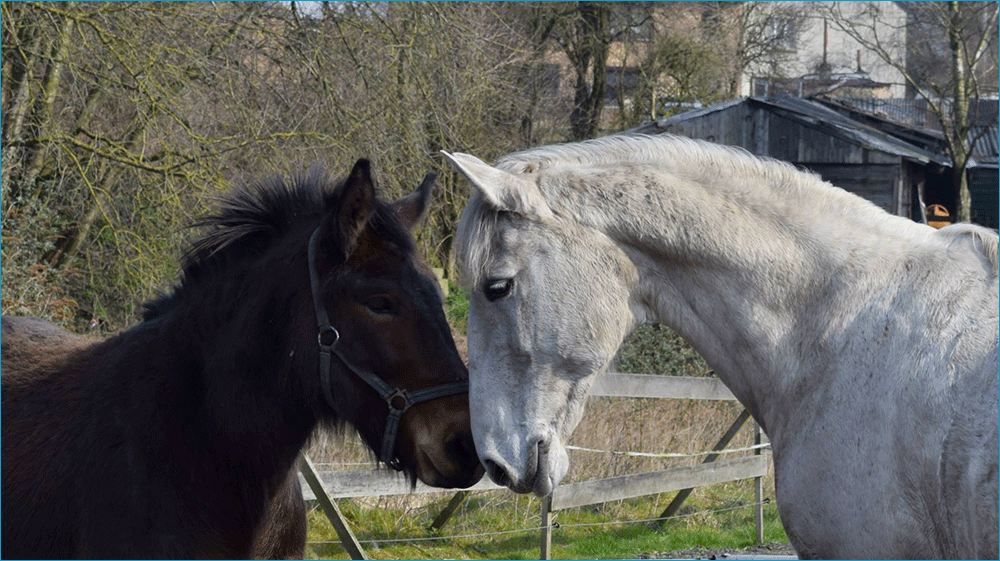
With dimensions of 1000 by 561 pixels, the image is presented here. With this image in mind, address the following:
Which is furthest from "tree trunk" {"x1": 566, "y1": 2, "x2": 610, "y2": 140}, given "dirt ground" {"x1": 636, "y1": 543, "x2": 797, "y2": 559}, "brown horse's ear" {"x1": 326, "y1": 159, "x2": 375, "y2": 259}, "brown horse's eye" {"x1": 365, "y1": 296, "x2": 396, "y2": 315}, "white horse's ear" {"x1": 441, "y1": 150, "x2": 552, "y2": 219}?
"white horse's ear" {"x1": 441, "y1": 150, "x2": 552, "y2": 219}

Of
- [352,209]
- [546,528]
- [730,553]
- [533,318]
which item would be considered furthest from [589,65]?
[533,318]

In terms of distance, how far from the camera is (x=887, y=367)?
2205 millimetres

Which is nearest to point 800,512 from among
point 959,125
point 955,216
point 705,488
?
point 705,488

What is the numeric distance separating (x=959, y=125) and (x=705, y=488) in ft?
59.1

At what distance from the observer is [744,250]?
7.95 ft

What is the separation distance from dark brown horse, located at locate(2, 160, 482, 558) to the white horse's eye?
1.30 feet

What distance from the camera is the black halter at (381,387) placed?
2738mm

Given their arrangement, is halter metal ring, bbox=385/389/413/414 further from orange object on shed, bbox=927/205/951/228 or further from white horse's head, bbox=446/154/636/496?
orange object on shed, bbox=927/205/951/228

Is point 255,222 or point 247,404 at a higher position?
point 255,222

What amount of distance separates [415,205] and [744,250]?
1.38 metres

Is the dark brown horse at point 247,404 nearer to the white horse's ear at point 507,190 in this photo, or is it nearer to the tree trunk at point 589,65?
the white horse's ear at point 507,190

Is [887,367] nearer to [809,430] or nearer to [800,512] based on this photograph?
[809,430]

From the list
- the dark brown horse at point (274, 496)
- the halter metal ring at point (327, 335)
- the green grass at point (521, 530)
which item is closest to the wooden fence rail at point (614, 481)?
the green grass at point (521, 530)

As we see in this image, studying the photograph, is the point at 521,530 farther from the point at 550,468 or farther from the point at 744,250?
the point at 744,250
